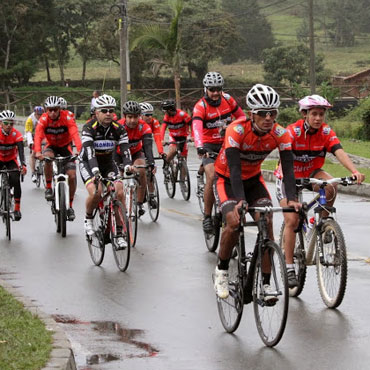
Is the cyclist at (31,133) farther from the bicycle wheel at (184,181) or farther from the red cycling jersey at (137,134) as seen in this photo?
the red cycling jersey at (137,134)

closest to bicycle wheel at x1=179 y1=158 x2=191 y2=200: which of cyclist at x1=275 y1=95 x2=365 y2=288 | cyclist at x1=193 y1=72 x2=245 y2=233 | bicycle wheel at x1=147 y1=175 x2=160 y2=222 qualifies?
bicycle wheel at x1=147 y1=175 x2=160 y2=222

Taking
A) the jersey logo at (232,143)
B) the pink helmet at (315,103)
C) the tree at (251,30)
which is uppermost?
the tree at (251,30)

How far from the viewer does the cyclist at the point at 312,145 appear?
10.3 metres

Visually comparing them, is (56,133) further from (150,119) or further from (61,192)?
(150,119)

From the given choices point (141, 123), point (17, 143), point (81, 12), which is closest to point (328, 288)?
point (141, 123)

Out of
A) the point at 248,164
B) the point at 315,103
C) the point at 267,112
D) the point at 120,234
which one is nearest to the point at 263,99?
the point at 267,112

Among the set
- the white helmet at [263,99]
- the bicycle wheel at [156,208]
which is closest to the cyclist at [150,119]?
the bicycle wheel at [156,208]

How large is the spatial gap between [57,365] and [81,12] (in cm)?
7887

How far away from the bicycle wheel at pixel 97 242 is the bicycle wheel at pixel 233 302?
3.73 meters

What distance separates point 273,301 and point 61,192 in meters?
7.65

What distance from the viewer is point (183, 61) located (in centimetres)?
7550

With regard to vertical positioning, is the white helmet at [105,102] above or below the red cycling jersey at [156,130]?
above

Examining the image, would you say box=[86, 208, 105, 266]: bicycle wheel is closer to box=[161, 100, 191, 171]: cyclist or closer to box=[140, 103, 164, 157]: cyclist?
box=[140, 103, 164, 157]: cyclist

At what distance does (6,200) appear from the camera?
15.4 m
